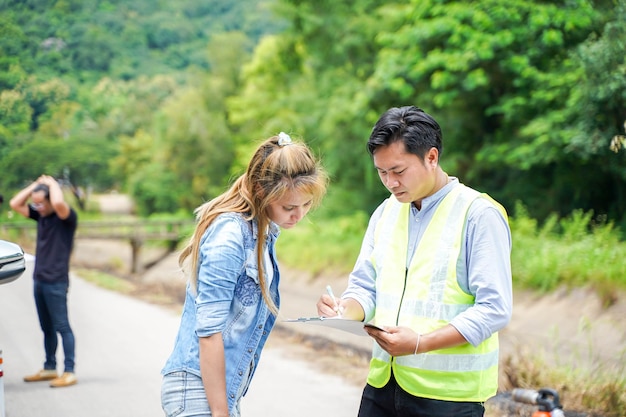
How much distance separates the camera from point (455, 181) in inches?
119

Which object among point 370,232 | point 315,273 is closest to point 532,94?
point 315,273

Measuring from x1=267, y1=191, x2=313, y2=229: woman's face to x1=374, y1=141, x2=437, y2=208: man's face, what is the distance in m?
0.32

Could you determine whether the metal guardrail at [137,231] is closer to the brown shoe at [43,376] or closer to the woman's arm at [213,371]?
the brown shoe at [43,376]

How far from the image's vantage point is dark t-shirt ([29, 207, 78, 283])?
7348mm

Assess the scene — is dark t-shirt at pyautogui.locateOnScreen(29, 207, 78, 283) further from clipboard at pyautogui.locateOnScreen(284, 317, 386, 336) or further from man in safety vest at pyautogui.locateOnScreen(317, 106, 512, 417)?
clipboard at pyautogui.locateOnScreen(284, 317, 386, 336)

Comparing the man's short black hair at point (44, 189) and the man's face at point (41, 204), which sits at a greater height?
the man's short black hair at point (44, 189)

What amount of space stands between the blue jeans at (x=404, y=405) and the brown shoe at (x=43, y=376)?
5271 millimetres

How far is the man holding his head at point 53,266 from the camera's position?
7.35 meters

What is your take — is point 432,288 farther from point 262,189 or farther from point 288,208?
point 262,189

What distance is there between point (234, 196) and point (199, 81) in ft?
121

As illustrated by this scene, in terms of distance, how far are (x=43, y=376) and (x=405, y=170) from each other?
582 centimetres

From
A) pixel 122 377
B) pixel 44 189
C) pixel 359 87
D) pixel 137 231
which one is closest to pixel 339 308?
pixel 44 189

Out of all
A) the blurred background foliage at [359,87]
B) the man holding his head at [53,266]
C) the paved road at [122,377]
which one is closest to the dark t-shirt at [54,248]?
the man holding his head at [53,266]

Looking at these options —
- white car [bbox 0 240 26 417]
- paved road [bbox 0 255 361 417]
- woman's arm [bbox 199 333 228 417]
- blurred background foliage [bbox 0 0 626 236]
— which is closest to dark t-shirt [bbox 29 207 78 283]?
paved road [bbox 0 255 361 417]
